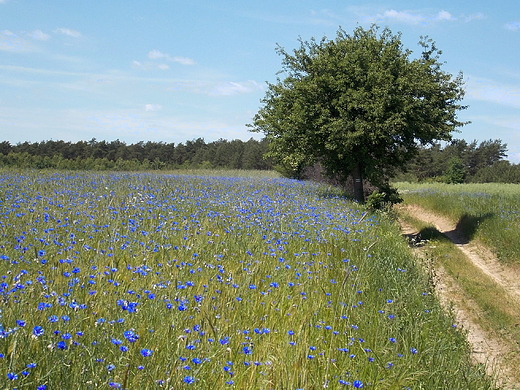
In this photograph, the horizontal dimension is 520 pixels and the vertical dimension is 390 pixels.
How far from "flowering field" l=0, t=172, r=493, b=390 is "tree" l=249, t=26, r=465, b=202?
9.71 m

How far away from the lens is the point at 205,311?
13.3ft

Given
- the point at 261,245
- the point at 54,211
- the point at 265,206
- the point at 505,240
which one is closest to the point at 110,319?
the point at 261,245

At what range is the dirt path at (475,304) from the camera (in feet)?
21.8

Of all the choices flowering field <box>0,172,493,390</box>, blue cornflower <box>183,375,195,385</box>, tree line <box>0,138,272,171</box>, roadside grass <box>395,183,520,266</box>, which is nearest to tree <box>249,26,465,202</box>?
roadside grass <box>395,183,520,266</box>

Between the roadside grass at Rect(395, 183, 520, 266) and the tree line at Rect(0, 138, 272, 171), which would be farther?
the tree line at Rect(0, 138, 272, 171)

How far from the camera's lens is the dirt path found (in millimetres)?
6633

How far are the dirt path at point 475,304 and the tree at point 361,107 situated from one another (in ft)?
13.0

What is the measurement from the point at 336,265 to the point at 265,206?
3828 millimetres

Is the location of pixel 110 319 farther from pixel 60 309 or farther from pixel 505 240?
pixel 505 240

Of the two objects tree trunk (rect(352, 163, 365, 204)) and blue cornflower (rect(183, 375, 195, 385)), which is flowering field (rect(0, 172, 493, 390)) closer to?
blue cornflower (rect(183, 375, 195, 385))

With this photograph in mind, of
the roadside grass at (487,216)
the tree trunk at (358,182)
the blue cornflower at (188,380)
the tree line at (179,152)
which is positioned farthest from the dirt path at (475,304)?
the tree line at (179,152)

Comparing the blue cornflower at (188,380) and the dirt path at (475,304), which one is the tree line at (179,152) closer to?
the dirt path at (475,304)

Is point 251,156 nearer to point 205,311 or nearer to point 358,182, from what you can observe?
point 358,182

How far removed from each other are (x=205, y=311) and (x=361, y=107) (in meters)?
15.3
